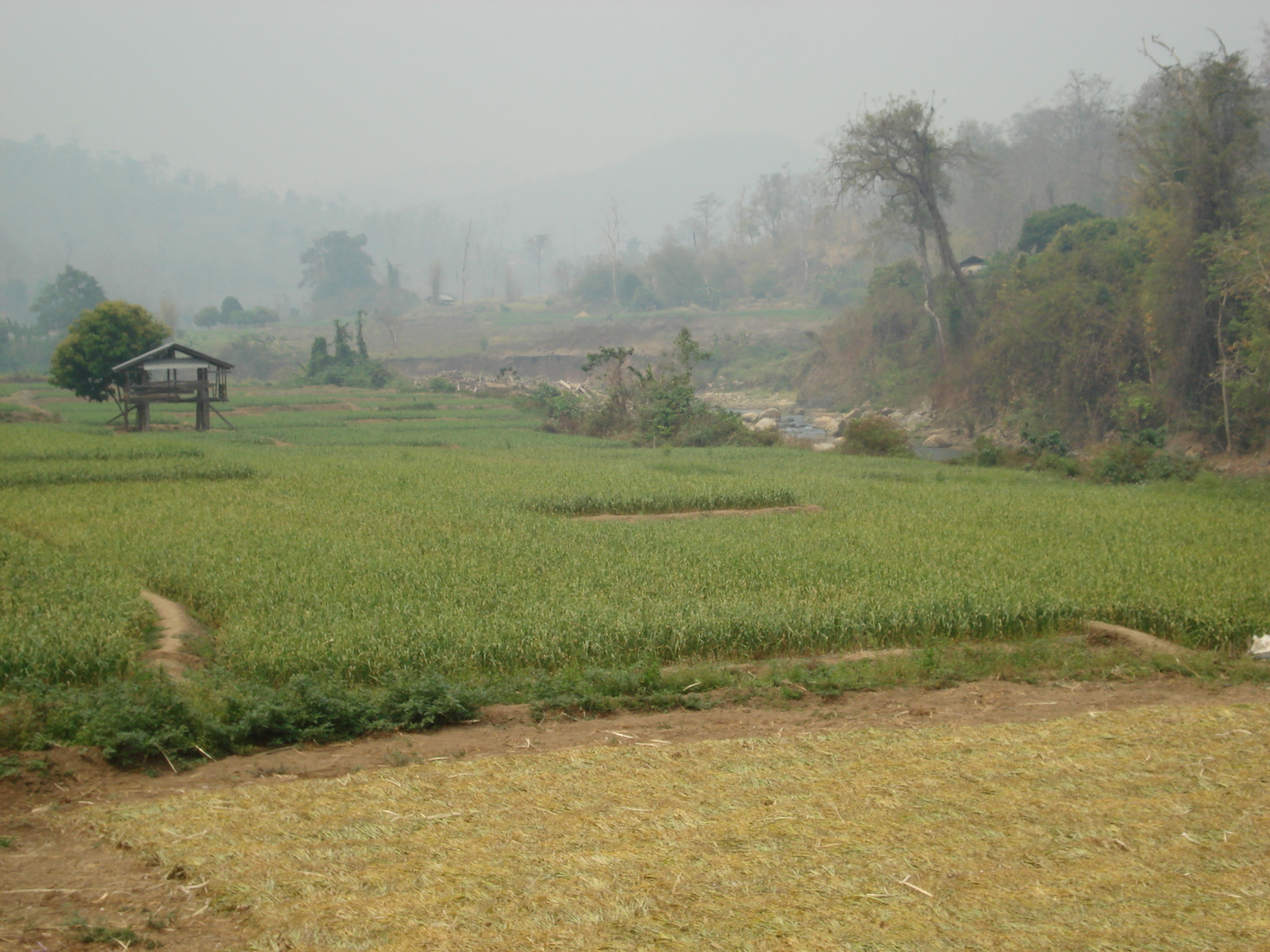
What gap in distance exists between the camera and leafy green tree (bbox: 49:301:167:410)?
3378 cm

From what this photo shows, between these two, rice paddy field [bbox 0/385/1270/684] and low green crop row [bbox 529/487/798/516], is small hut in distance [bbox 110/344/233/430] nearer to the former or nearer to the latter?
rice paddy field [bbox 0/385/1270/684]

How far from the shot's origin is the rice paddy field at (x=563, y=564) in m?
8.61

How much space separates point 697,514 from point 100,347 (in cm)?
2705

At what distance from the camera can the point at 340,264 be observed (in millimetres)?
122625

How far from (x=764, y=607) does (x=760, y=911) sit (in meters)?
5.78

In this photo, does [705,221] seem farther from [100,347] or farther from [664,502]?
[664,502]

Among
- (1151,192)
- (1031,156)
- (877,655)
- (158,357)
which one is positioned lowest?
(877,655)

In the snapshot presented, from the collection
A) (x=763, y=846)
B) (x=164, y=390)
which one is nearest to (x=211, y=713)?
(x=763, y=846)

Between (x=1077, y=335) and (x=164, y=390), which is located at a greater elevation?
(x=1077, y=335)

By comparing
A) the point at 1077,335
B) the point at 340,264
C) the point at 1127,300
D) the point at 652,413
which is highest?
the point at 340,264

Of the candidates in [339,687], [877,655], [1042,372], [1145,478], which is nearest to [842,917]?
[339,687]

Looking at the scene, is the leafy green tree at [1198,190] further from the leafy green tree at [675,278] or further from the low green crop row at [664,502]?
the leafy green tree at [675,278]

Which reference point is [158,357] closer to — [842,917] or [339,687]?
[339,687]

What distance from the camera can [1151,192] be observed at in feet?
102
